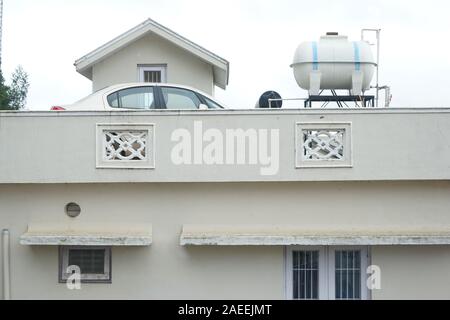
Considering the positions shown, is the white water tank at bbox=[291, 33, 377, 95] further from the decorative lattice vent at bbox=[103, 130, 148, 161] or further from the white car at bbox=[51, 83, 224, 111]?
the decorative lattice vent at bbox=[103, 130, 148, 161]

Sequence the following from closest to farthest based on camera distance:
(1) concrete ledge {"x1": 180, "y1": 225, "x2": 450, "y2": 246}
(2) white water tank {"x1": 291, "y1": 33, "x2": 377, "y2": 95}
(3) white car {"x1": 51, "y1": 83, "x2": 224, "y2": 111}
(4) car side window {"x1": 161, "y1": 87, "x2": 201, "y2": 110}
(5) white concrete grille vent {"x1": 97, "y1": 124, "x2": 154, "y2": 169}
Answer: (1) concrete ledge {"x1": 180, "y1": 225, "x2": 450, "y2": 246}
(5) white concrete grille vent {"x1": 97, "y1": 124, "x2": 154, "y2": 169}
(3) white car {"x1": 51, "y1": 83, "x2": 224, "y2": 111}
(4) car side window {"x1": 161, "y1": 87, "x2": 201, "y2": 110}
(2) white water tank {"x1": 291, "y1": 33, "x2": 377, "y2": 95}

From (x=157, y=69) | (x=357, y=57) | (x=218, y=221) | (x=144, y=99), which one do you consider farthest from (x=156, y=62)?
(x=218, y=221)

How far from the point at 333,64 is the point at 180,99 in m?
3.52

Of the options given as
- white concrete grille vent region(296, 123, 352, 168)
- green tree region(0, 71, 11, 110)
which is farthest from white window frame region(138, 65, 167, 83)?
green tree region(0, 71, 11, 110)

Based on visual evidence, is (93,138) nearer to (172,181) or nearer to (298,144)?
(172,181)

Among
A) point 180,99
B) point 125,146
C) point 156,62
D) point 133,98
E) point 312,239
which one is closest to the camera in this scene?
point 312,239

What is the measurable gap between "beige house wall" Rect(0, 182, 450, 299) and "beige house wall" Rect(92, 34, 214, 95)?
4.90 metres

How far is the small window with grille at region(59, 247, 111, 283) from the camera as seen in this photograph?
13.7 meters

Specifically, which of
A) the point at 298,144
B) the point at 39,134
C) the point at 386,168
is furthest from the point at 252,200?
the point at 39,134

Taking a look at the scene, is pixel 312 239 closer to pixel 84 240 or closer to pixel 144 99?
pixel 84 240

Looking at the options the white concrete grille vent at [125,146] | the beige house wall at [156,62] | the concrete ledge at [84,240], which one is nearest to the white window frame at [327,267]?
the concrete ledge at [84,240]

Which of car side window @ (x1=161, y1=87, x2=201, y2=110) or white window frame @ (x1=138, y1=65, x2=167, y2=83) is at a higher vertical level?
white window frame @ (x1=138, y1=65, x2=167, y2=83)

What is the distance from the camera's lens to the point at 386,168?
13.5 m

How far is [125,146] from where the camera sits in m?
13.5
